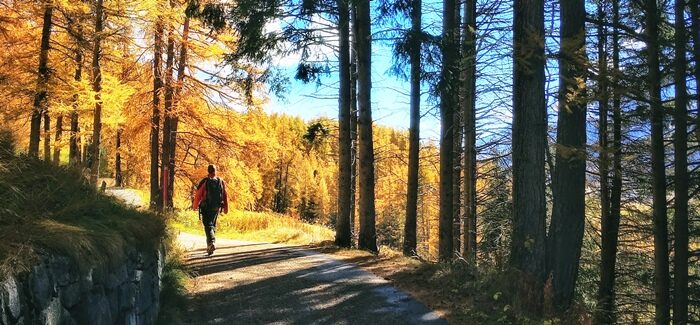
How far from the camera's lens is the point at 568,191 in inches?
298

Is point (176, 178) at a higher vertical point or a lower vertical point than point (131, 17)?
lower

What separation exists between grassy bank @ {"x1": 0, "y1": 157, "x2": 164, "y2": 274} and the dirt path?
1.67m

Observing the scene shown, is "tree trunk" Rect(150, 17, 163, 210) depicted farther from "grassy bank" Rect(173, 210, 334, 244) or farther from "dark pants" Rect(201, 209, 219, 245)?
"dark pants" Rect(201, 209, 219, 245)

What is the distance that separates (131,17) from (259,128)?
786 cm

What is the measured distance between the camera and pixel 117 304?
454 cm

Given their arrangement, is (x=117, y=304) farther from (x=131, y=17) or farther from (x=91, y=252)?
(x=131, y=17)

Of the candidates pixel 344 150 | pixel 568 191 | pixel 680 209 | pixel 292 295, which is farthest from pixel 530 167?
pixel 344 150

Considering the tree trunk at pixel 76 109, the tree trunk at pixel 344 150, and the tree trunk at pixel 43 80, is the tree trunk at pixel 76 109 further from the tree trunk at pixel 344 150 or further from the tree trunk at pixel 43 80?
the tree trunk at pixel 344 150

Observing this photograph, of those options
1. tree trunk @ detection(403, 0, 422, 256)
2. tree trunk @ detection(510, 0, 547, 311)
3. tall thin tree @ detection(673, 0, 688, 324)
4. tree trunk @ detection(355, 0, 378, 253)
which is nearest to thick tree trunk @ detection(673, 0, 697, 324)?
tall thin tree @ detection(673, 0, 688, 324)

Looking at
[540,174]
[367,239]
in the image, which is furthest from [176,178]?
[540,174]

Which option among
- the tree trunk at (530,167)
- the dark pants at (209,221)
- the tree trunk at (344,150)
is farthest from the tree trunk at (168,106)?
the tree trunk at (530,167)

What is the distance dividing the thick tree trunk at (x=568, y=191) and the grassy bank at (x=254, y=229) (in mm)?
9832

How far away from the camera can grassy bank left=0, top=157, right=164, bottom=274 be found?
335cm

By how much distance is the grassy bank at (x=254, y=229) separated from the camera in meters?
17.6
